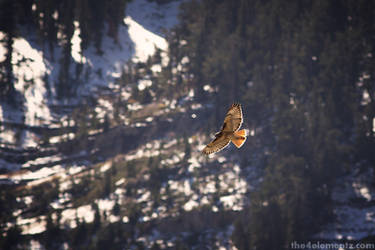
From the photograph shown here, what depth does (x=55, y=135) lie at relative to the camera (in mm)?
24844

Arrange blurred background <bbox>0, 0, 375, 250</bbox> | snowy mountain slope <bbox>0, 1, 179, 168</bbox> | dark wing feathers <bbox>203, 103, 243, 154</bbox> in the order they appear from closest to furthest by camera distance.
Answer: dark wing feathers <bbox>203, 103, 243, 154</bbox>, blurred background <bbox>0, 0, 375, 250</bbox>, snowy mountain slope <bbox>0, 1, 179, 168</bbox>

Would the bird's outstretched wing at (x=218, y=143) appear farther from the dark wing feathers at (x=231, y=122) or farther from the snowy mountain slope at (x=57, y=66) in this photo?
the snowy mountain slope at (x=57, y=66)

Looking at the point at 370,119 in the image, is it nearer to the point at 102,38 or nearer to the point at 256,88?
the point at 256,88

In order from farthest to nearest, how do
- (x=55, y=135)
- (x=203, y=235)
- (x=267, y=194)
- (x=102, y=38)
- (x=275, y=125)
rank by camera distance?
1. (x=102, y=38)
2. (x=275, y=125)
3. (x=55, y=135)
4. (x=267, y=194)
5. (x=203, y=235)

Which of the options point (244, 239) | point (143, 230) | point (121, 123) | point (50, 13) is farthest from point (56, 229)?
point (50, 13)

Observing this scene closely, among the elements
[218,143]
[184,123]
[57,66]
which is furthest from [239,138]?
[57,66]

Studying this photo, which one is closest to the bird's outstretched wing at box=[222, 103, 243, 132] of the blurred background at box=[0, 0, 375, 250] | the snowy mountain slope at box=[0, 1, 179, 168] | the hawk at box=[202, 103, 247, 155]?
the hawk at box=[202, 103, 247, 155]

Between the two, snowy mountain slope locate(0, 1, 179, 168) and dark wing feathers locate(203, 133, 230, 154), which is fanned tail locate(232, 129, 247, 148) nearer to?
dark wing feathers locate(203, 133, 230, 154)

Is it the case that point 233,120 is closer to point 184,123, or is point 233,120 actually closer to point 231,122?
point 231,122

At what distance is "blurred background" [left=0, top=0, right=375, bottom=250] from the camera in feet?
67.3

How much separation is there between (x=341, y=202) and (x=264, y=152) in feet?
15.9

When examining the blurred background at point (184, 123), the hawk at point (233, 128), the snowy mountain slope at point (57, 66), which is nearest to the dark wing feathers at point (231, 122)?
the hawk at point (233, 128)

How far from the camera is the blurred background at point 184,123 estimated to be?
20.5 m

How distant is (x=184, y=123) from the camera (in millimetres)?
27516
